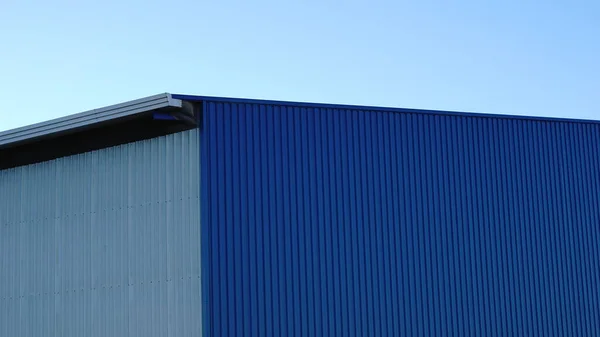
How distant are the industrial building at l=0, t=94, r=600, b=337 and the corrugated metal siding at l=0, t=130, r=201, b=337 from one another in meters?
0.05

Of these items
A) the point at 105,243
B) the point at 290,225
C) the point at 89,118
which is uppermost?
the point at 89,118

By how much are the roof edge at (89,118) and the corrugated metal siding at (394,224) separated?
125 cm

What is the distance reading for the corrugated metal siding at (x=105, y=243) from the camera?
25094 millimetres

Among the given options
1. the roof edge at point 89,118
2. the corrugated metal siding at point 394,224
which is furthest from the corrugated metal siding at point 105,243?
the roof edge at point 89,118

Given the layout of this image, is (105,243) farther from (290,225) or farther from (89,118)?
(290,225)

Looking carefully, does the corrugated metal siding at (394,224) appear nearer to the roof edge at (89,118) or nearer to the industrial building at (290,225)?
the industrial building at (290,225)

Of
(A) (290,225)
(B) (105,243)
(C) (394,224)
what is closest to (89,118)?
(B) (105,243)

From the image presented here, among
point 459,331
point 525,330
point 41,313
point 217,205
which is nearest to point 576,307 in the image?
point 525,330

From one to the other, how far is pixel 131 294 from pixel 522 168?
37.8ft

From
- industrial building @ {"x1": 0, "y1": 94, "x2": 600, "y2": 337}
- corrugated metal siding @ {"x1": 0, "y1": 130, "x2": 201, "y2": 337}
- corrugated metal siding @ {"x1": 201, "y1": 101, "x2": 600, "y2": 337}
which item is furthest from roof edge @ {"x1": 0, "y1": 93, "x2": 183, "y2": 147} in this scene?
corrugated metal siding @ {"x1": 201, "y1": 101, "x2": 600, "y2": 337}

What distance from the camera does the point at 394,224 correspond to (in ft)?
87.6

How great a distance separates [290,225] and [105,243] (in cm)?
A: 492

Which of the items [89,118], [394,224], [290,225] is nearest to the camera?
[290,225]

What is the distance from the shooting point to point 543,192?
95.8 ft
